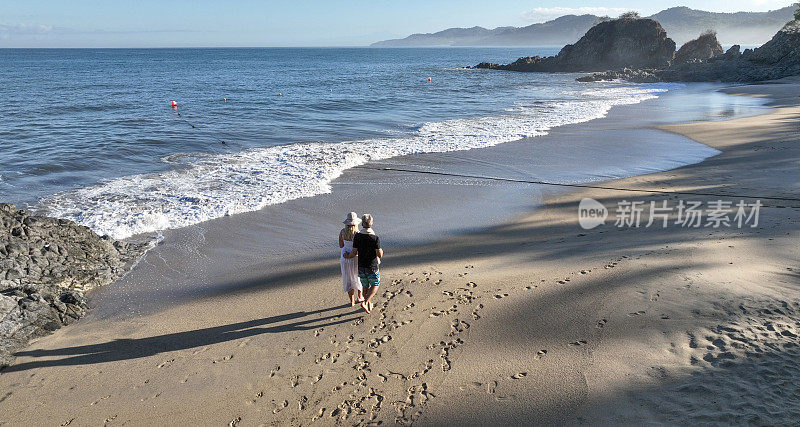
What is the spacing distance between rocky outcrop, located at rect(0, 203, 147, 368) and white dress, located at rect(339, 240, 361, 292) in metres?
3.50

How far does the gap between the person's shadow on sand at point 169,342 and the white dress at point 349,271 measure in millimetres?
332

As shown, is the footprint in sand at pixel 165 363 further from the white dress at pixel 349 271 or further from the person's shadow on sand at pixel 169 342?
the white dress at pixel 349 271

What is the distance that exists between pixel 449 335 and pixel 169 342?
325cm

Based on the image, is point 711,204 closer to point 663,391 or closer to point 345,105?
point 663,391

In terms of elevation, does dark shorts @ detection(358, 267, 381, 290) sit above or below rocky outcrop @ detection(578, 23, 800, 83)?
below

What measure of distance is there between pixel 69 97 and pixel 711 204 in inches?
1382

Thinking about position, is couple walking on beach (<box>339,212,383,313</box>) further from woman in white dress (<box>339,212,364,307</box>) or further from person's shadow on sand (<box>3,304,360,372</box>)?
person's shadow on sand (<box>3,304,360,372</box>)

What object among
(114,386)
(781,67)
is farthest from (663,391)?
(781,67)

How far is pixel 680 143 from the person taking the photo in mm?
16203

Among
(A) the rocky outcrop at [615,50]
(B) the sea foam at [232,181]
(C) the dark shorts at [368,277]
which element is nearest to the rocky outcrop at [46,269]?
(B) the sea foam at [232,181]

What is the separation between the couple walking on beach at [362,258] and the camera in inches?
236

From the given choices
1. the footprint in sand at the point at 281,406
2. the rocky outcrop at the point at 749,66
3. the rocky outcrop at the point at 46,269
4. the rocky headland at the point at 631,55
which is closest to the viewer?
the footprint in sand at the point at 281,406

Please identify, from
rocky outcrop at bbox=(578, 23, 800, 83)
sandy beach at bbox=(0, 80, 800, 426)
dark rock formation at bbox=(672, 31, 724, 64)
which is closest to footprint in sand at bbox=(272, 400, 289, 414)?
sandy beach at bbox=(0, 80, 800, 426)

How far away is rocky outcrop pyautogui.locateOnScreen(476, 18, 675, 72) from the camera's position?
2697 inches
